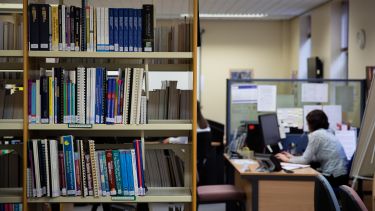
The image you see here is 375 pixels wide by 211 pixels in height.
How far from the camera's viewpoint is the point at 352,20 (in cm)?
659

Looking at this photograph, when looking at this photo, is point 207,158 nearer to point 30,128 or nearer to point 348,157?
point 348,157

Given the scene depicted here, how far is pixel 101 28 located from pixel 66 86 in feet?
1.22

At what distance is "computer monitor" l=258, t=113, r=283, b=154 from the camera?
16.1 feet

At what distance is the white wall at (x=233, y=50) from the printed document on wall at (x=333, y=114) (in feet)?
13.0

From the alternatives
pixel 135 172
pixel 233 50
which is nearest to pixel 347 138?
pixel 135 172

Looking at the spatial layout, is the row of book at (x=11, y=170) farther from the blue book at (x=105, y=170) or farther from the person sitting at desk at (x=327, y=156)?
the person sitting at desk at (x=327, y=156)

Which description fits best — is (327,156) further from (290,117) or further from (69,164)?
(69,164)

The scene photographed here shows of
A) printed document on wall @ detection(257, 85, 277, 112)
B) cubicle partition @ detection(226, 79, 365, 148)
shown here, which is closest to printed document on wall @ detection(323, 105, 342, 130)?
cubicle partition @ detection(226, 79, 365, 148)

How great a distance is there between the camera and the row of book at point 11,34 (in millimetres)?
2982

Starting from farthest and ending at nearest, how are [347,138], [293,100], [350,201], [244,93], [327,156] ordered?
[293,100], [244,93], [347,138], [327,156], [350,201]

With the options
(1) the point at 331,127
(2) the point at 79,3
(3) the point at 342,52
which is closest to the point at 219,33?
(3) the point at 342,52

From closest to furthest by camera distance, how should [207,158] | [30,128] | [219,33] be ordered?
[30,128] → [207,158] → [219,33]

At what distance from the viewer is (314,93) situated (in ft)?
18.2

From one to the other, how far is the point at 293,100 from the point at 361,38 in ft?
4.75
